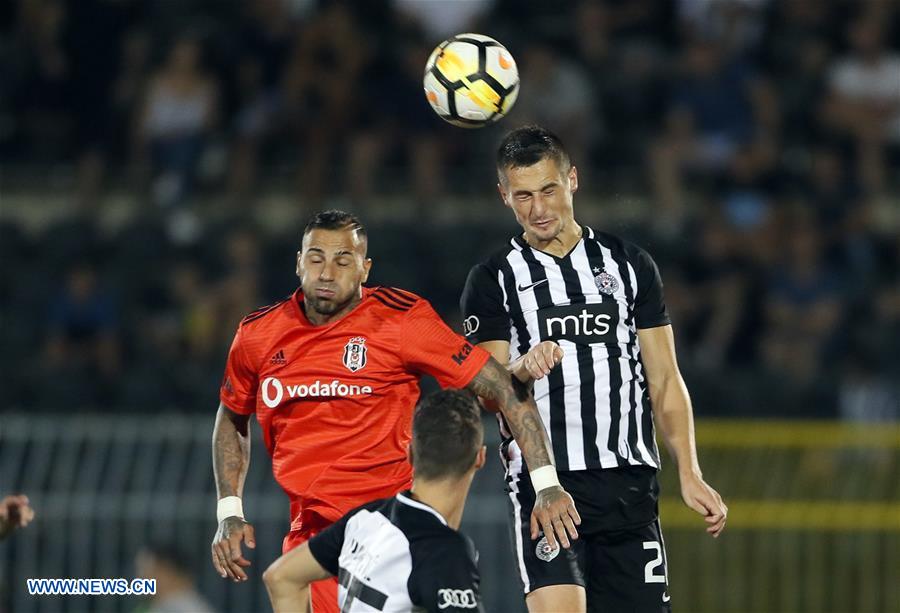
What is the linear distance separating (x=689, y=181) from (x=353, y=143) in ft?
10.1

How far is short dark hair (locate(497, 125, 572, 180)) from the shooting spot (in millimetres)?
6164

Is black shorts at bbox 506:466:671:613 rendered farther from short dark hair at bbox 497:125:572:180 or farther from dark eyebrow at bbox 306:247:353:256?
short dark hair at bbox 497:125:572:180

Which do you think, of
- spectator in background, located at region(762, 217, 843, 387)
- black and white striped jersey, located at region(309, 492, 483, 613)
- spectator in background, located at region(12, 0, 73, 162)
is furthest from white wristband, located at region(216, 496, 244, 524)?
spectator in background, located at region(12, 0, 73, 162)

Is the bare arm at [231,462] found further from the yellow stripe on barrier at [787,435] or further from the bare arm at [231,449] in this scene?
the yellow stripe on barrier at [787,435]

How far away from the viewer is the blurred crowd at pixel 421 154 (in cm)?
1262

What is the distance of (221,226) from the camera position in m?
13.6

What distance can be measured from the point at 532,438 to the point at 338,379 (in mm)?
843

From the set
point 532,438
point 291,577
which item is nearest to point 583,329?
point 532,438

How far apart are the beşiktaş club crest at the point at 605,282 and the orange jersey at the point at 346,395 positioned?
0.63m

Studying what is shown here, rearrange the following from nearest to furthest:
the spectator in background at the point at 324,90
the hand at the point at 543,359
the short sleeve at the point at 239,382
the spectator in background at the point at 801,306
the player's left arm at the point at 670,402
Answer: the hand at the point at 543,359 < the player's left arm at the point at 670,402 < the short sleeve at the point at 239,382 < the spectator in background at the point at 801,306 < the spectator in background at the point at 324,90

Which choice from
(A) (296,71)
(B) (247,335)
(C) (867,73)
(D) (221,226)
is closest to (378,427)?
(B) (247,335)

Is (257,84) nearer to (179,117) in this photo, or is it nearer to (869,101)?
(179,117)

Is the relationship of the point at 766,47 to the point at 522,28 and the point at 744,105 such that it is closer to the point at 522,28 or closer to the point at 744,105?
the point at 744,105

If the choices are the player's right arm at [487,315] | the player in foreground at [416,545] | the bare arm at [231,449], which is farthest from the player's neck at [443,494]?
the bare arm at [231,449]
